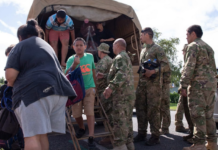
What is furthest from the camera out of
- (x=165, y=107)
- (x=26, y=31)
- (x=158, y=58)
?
(x=165, y=107)

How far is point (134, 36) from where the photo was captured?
18.0ft

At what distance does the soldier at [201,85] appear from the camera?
3.00m

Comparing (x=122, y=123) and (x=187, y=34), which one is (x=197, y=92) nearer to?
(x=187, y=34)

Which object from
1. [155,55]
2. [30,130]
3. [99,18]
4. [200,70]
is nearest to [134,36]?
[99,18]

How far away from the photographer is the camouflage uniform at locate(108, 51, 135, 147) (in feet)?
10.0

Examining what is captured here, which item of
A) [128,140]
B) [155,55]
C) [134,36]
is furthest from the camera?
[134,36]

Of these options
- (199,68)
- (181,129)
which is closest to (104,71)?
(199,68)

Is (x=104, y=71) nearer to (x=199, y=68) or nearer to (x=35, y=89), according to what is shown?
(x=199, y=68)

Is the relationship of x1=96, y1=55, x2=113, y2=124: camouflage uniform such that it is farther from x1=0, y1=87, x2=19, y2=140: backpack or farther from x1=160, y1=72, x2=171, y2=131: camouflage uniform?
x1=0, y1=87, x2=19, y2=140: backpack

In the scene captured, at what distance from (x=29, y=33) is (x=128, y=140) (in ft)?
7.09

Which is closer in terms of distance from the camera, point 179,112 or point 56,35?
point 179,112

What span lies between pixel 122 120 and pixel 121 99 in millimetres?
323

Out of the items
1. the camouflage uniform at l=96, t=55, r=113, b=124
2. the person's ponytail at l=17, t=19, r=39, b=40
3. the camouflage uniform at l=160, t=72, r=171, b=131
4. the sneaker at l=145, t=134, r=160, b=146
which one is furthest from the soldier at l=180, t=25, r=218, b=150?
the person's ponytail at l=17, t=19, r=39, b=40

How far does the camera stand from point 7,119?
2.47 m
